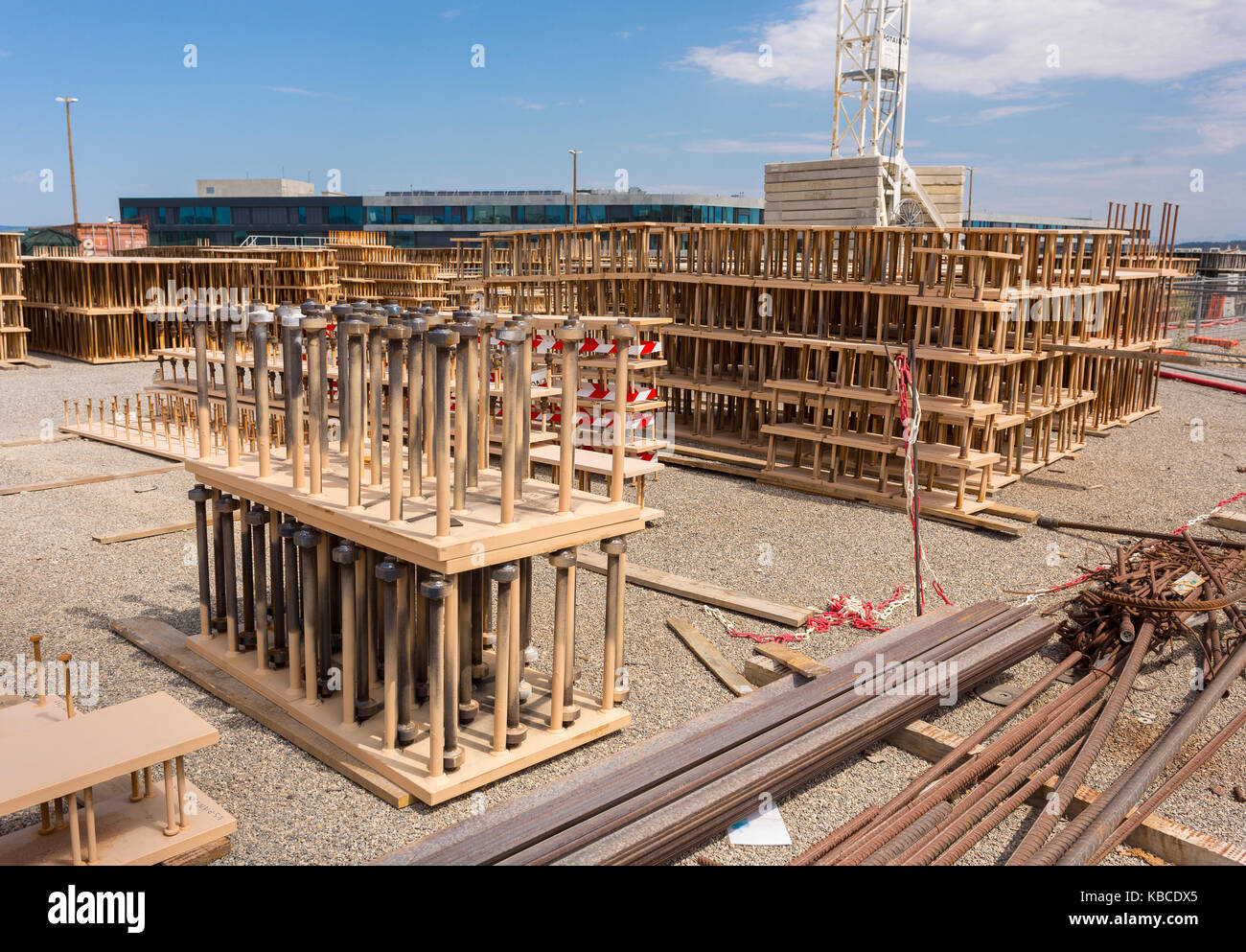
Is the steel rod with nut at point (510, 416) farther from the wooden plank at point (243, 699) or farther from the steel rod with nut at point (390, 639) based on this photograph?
the wooden plank at point (243, 699)

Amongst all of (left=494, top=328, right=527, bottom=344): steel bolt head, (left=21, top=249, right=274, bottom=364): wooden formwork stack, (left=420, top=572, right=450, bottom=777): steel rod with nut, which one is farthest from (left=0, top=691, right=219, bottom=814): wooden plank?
(left=21, top=249, right=274, bottom=364): wooden formwork stack

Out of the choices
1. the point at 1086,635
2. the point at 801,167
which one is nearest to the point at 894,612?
the point at 1086,635

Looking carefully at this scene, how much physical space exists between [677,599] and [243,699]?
4.33 meters

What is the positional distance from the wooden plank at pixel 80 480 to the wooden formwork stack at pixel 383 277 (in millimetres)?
21705

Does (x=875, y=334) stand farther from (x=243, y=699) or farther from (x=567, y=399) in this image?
(x=243, y=699)

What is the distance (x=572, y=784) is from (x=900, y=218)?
22.8m

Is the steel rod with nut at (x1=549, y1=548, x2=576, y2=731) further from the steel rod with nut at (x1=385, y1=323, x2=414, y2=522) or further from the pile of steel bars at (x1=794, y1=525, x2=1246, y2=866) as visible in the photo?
the pile of steel bars at (x1=794, y1=525, x2=1246, y2=866)

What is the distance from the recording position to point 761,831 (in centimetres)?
573

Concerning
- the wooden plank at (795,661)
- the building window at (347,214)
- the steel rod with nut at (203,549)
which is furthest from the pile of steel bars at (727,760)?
the building window at (347,214)

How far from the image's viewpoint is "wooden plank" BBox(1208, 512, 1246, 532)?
12.6m

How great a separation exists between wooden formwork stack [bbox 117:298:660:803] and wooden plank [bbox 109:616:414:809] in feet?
0.29

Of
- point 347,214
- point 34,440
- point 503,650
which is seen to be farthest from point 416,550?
point 347,214
